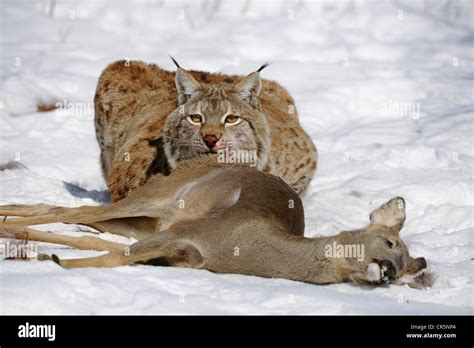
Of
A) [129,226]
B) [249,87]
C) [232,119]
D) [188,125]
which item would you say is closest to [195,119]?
[188,125]

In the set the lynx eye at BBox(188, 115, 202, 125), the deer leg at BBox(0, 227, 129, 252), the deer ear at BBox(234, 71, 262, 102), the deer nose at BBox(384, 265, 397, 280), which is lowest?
the deer nose at BBox(384, 265, 397, 280)

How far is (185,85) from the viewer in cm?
821

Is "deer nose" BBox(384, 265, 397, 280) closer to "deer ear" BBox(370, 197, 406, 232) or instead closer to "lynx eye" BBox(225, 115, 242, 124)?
"deer ear" BBox(370, 197, 406, 232)

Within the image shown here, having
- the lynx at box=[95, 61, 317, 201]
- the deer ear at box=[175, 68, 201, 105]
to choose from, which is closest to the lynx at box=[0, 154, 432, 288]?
the lynx at box=[95, 61, 317, 201]

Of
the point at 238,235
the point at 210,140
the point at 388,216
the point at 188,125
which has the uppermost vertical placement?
the point at 188,125

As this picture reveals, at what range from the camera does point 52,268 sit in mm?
6043

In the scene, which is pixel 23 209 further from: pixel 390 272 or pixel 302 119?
pixel 302 119

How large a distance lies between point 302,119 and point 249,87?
11.1 ft

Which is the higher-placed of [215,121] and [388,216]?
[215,121]

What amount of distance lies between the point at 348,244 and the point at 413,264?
60 cm

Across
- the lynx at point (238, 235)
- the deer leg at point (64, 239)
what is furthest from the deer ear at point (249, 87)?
the deer leg at point (64, 239)

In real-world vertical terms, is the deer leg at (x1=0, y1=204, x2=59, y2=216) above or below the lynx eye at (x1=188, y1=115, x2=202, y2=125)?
below

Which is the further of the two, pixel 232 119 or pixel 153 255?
pixel 232 119

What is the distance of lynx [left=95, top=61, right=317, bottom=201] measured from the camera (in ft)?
26.3
